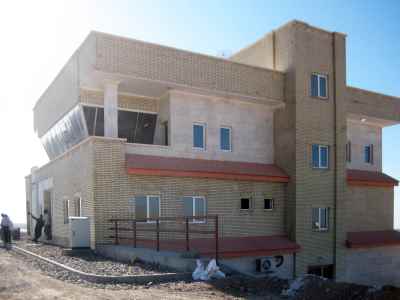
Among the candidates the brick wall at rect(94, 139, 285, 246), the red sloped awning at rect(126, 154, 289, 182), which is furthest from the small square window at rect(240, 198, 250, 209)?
the red sloped awning at rect(126, 154, 289, 182)

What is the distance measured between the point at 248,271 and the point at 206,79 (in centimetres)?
790

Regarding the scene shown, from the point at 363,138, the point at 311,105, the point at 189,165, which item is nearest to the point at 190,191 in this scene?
the point at 189,165

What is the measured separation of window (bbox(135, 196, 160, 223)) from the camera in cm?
1504

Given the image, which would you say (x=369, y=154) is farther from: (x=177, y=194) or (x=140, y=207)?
(x=140, y=207)

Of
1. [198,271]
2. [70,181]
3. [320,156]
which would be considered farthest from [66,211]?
[320,156]

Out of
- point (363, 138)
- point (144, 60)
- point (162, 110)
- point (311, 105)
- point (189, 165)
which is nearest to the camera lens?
point (144, 60)

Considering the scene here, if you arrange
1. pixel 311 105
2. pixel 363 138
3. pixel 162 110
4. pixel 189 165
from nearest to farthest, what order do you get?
pixel 189 165
pixel 162 110
pixel 311 105
pixel 363 138

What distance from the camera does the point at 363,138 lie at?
23781 mm

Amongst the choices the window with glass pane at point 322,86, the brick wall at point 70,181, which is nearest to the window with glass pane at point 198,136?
the brick wall at point 70,181

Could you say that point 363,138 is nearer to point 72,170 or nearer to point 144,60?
point 144,60

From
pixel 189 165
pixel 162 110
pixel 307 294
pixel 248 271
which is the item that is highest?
pixel 162 110

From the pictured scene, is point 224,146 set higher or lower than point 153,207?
higher

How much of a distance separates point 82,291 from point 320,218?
13553 mm

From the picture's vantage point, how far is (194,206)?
16391mm
